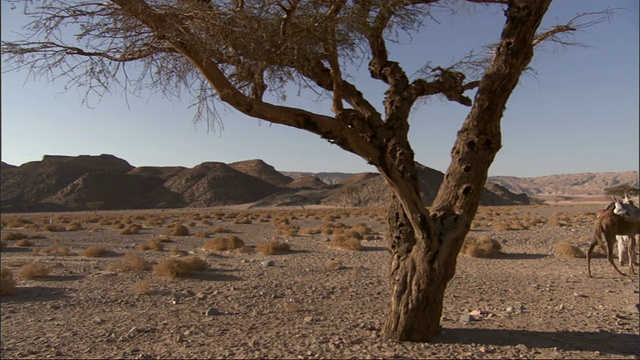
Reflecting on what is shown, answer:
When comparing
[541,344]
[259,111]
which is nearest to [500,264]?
[541,344]

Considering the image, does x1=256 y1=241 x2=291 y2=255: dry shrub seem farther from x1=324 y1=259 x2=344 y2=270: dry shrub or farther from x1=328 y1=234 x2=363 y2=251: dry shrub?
x1=324 y1=259 x2=344 y2=270: dry shrub

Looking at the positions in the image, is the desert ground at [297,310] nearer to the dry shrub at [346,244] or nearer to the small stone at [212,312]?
the small stone at [212,312]

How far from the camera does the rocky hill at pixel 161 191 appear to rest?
75388 millimetres

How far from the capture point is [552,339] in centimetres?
579

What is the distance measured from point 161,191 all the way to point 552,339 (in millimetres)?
88947

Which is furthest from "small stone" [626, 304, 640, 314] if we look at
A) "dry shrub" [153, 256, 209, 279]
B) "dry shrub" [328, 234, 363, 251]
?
"dry shrub" [328, 234, 363, 251]

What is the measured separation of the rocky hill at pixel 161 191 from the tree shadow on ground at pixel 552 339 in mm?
61657

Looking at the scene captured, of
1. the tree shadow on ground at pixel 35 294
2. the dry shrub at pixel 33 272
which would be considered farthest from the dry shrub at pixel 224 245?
the tree shadow on ground at pixel 35 294

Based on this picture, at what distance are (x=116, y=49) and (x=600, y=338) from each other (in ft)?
21.6

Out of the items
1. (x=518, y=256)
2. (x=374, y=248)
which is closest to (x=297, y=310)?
(x=518, y=256)

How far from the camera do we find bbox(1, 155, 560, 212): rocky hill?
75.4 meters

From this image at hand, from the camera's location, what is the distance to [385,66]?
5.84m

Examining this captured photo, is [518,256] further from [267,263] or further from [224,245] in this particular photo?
[224,245]

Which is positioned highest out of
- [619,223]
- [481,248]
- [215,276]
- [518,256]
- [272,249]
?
[619,223]
